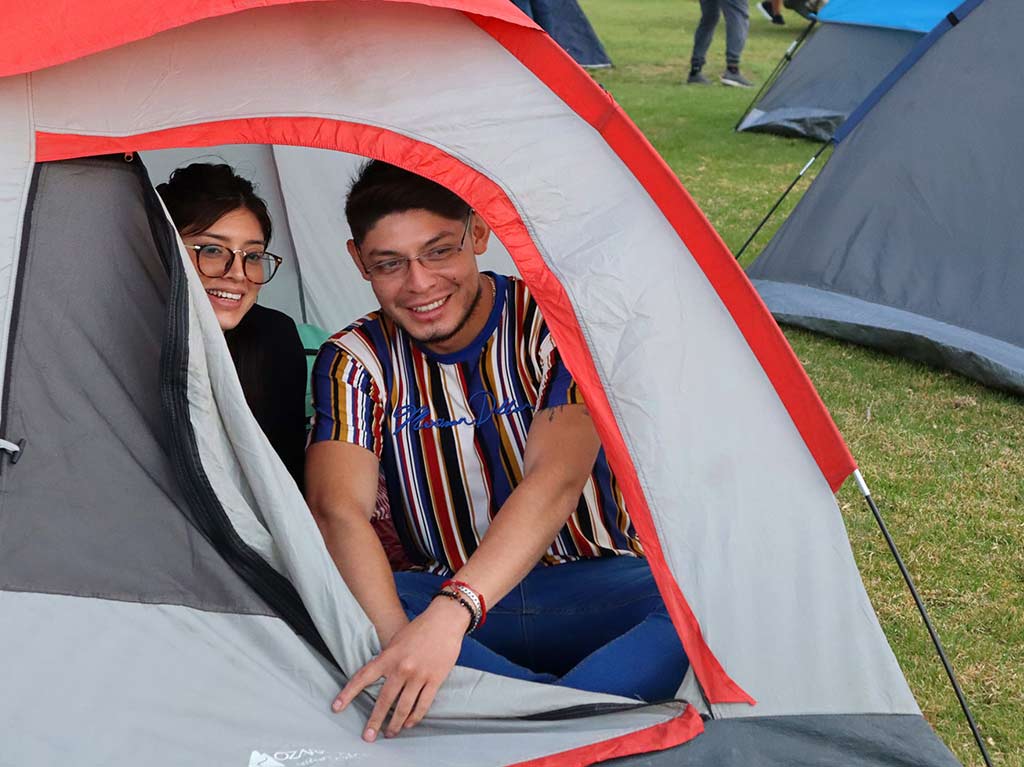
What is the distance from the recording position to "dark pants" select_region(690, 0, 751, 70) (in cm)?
908

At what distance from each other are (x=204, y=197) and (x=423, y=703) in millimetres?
913

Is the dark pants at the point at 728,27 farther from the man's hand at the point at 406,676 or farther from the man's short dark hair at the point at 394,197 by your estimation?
the man's hand at the point at 406,676

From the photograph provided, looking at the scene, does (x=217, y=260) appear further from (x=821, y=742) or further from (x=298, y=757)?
(x=821, y=742)

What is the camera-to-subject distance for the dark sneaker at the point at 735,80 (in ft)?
30.0

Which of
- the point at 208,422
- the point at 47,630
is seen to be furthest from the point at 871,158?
the point at 47,630

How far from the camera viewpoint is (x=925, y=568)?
2.64 m

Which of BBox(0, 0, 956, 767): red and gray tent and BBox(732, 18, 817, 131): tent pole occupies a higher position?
BBox(0, 0, 956, 767): red and gray tent

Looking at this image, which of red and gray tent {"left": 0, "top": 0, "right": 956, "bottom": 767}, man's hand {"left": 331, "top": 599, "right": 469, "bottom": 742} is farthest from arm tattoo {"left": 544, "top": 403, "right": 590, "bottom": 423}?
man's hand {"left": 331, "top": 599, "right": 469, "bottom": 742}

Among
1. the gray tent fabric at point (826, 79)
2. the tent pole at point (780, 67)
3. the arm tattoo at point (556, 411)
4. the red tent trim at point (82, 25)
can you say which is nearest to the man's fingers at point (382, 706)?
the arm tattoo at point (556, 411)

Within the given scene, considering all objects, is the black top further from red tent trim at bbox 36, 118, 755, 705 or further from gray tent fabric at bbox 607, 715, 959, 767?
gray tent fabric at bbox 607, 715, 959, 767

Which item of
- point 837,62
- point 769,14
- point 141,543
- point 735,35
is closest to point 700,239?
point 141,543

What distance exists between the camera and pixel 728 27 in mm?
9125

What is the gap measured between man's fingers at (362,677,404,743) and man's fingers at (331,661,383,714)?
0.02 meters

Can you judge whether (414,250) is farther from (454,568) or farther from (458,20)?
(454,568)
